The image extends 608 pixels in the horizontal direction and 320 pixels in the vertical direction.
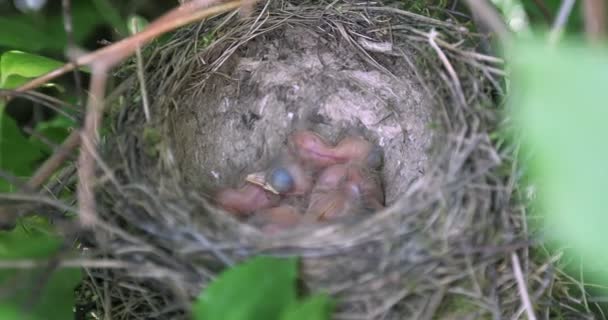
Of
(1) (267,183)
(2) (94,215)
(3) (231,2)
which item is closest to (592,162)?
(2) (94,215)

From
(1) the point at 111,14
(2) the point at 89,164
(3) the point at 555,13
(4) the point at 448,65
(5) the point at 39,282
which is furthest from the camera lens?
(1) the point at 111,14

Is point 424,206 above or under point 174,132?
above

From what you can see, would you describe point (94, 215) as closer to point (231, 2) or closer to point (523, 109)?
point (231, 2)

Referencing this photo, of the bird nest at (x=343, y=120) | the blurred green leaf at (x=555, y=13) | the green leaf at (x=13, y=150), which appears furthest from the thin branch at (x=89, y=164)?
the blurred green leaf at (x=555, y=13)

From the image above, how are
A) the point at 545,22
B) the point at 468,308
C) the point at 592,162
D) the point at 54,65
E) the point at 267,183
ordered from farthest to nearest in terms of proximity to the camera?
the point at 267,183
the point at 545,22
the point at 54,65
the point at 468,308
the point at 592,162

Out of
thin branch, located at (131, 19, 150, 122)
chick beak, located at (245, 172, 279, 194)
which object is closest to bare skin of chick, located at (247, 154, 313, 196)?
chick beak, located at (245, 172, 279, 194)

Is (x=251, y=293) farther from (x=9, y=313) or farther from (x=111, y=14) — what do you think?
(x=111, y=14)

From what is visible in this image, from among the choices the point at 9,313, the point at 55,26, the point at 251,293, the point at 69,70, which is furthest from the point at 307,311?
the point at 55,26
